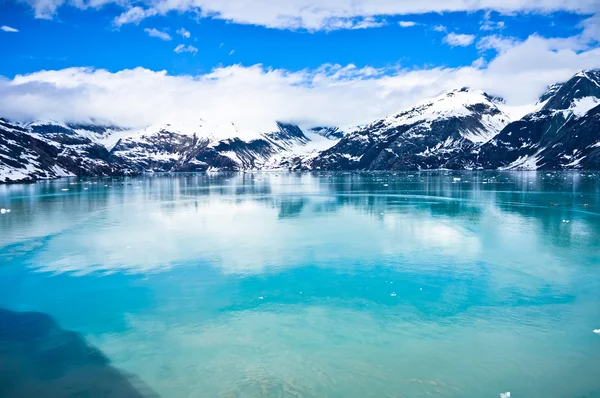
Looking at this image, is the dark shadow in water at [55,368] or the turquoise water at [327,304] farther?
the turquoise water at [327,304]

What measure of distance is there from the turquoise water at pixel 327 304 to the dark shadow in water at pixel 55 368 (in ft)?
1.14

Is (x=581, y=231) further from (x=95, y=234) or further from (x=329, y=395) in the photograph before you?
(x=95, y=234)

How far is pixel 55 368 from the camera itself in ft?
57.1

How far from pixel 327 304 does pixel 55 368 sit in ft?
41.7

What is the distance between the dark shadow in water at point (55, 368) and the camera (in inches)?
619

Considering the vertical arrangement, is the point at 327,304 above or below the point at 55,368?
above

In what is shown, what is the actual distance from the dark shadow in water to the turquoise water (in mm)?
348

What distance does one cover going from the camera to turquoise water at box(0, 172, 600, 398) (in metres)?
16.5

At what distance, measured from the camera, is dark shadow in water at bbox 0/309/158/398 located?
51.6 ft

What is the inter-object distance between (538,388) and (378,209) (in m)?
51.7

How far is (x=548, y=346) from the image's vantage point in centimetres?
1841

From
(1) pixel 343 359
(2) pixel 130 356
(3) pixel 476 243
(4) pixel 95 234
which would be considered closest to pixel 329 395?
(1) pixel 343 359

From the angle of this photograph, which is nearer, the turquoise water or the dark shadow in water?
the dark shadow in water

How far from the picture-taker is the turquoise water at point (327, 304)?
16.5 meters
